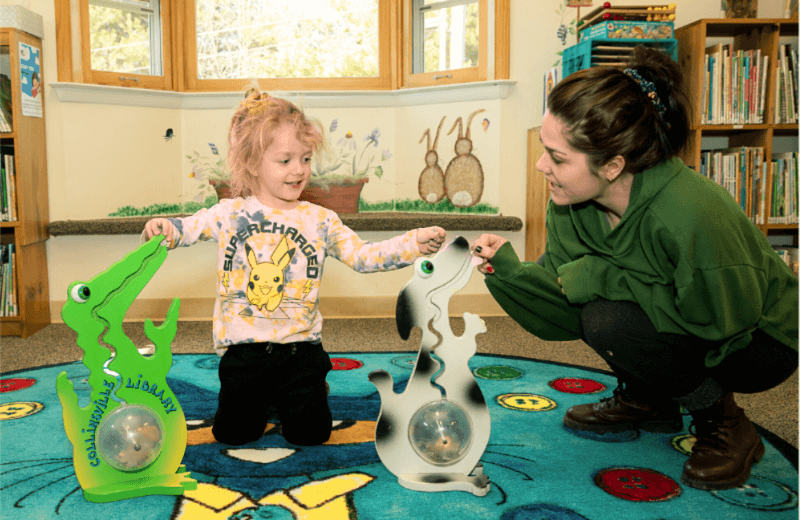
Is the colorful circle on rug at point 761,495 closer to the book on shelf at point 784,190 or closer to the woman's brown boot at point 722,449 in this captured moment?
the woman's brown boot at point 722,449

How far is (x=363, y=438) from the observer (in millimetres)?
1270

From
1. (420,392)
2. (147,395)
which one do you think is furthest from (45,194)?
(420,392)

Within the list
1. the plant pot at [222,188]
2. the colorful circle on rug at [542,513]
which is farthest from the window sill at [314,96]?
the colorful circle on rug at [542,513]

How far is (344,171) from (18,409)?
1.61 m

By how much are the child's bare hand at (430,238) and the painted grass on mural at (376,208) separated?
144 centimetres

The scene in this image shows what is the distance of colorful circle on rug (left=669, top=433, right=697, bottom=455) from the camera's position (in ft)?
3.96

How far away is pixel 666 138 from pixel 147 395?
0.98 metres

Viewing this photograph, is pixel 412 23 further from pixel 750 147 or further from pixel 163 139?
pixel 750 147

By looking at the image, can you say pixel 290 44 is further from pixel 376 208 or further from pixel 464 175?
pixel 464 175

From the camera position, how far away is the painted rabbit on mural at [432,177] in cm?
267

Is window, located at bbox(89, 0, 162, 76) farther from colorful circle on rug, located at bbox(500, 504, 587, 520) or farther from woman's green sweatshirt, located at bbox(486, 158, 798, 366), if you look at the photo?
colorful circle on rug, located at bbox(500, 504, 587, 520)

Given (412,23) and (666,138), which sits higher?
(412,23)

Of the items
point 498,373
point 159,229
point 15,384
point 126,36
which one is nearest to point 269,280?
point 159,229

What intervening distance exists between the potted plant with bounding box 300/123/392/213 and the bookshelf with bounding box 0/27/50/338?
0.97 metres
